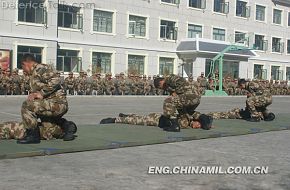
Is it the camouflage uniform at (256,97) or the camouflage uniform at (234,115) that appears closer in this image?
the camouflage uniform at (256,97)

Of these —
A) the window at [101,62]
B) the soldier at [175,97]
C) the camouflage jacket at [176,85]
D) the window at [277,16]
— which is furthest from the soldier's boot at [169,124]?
the window at [277,16]

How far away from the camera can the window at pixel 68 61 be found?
31984mm

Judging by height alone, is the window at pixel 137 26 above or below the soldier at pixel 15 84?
above

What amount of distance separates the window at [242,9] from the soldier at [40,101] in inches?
1570

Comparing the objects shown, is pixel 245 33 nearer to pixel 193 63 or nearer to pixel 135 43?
pixel 193 63

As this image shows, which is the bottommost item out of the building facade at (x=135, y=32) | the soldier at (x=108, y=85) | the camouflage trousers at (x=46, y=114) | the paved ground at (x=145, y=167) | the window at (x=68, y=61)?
the paved ground at (x=145, y=167)

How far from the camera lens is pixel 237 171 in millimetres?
6047

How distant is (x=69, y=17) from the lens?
32469 mm

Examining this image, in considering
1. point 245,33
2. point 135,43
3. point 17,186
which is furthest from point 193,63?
point 17,186

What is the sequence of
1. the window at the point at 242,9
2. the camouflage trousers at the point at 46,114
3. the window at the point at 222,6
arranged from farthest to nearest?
1. the window at the point at 242,9
2. the window at the point at 222,6
3. the camouflage trousers at the point at 46,114

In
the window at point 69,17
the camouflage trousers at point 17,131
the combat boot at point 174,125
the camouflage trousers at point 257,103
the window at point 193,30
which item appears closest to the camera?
the camouflage trousers at point 17,131

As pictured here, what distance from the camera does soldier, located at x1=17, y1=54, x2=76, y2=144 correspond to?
710 centimetres

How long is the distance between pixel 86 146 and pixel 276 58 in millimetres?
45594

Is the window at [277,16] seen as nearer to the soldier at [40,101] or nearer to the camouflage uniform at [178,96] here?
the camouflage uniform at [178,96]
